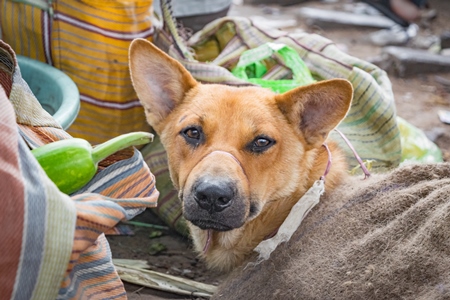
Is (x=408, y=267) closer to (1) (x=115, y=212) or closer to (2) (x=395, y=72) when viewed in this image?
(1) (x=115, y=212)

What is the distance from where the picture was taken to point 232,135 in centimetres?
270

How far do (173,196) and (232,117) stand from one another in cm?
116

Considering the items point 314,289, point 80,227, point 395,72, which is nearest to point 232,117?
point 314,289

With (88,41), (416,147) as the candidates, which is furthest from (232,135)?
(416,147)

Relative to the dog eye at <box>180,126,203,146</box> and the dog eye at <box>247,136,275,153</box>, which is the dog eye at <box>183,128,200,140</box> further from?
the dog eye at <box>247,136,275,153</box>

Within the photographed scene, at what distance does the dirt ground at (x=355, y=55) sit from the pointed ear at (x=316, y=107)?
0.98 m

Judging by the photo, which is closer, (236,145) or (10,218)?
(10,218)

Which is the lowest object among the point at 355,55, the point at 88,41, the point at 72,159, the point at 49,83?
the point at 355,55

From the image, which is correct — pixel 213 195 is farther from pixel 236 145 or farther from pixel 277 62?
pixel 277 62

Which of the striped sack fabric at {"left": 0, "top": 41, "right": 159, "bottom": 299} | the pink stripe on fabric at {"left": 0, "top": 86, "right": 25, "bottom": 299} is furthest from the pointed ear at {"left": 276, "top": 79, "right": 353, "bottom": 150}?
the pink stripe on fabric at {"left": 0, "top": 86, "right": 25, "bottom": 299}

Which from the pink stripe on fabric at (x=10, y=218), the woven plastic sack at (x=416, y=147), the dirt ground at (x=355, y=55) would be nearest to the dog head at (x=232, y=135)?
the dirt ground at (x=355, y=55)

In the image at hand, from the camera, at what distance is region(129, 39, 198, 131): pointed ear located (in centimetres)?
288

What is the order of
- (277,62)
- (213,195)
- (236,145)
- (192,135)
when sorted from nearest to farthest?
(213,195), (236,145), (192,135), (277,62)

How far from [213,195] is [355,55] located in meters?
5.99
